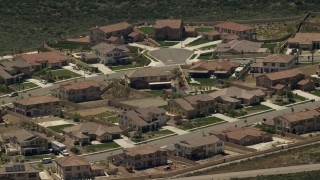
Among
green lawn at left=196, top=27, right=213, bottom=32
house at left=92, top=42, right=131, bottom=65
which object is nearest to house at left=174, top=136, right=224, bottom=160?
house at left=92, top=42, right=131, bottom=65

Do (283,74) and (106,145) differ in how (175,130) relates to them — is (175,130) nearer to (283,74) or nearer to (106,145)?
(106,145)

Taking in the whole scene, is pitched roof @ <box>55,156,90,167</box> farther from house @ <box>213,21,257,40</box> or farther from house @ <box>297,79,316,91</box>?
house @ <box>213,21,257,40</box>

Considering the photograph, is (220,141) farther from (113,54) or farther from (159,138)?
(113,54)

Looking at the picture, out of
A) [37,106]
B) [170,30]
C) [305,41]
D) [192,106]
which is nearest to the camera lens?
[192,106]

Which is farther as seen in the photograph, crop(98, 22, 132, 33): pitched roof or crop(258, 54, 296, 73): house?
crop(98, 22, 132, 33): pitched roof

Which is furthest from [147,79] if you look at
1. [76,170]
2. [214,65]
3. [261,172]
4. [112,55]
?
[261,172]

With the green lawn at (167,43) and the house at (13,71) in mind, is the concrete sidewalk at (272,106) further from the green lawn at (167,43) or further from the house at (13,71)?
the house at (13,71)
